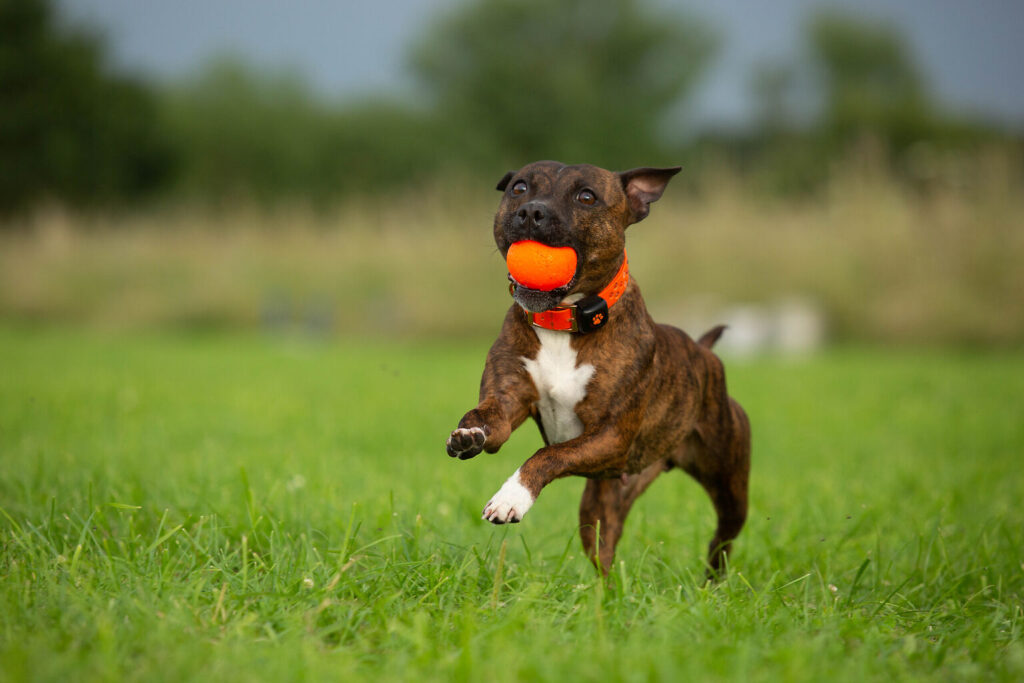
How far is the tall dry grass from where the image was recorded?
1299cm

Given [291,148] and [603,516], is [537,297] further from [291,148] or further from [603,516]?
[291,148]

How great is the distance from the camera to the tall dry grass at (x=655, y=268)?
1299 cm

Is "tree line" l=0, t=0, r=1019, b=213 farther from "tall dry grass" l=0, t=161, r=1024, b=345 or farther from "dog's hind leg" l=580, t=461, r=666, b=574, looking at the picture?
"dog's hind leg" l=580, t=461, r=666, b=574

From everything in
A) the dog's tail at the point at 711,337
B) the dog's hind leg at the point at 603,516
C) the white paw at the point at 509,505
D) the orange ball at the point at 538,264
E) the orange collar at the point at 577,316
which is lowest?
the dog's hind leg at the point at 603,516

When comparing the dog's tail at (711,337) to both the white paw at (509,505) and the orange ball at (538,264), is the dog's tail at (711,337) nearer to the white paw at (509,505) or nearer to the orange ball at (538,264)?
the orange ball at (538,264)

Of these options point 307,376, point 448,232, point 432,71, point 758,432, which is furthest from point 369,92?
point 758,432

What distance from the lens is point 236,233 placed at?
18062mm

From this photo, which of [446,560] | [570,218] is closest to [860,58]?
[446,560]

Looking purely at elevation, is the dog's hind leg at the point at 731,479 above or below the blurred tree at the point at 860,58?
below

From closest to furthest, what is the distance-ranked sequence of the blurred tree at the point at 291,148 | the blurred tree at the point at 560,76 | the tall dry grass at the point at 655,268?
1. the tall dry grass at the point at 655,268
2. the blurred tree at the point at 560,76
3. the blurred tree at the point at 291,148

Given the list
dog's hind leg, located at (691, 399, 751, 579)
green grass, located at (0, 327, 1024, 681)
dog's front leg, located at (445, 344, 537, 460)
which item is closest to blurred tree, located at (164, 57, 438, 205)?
green grass, located at (0, 327, 1024, 681)

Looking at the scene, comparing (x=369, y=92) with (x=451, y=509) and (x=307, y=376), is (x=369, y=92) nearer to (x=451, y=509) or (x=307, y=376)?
(x=307, y=376)

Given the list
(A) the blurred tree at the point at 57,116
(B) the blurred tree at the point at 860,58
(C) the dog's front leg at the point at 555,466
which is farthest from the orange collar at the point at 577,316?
(B) the blurred tree at the point at 860,58

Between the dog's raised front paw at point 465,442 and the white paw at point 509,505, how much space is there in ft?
0.40
